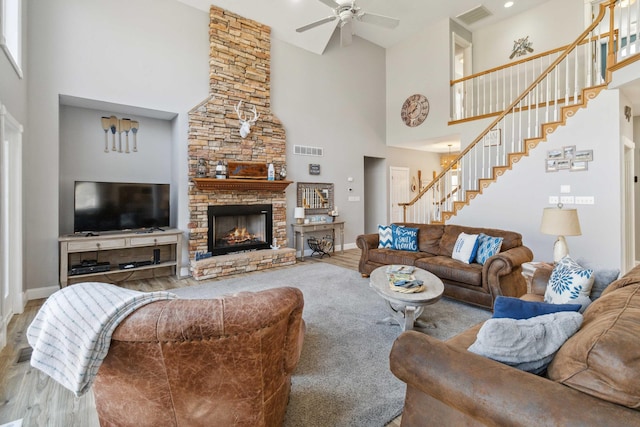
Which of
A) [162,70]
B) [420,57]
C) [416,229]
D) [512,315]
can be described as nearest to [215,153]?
[162,70]

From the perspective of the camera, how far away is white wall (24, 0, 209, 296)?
12.8 feet

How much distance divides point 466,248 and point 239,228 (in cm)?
385

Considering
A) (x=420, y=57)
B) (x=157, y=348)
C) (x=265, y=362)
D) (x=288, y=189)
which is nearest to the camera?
(x=157, y=348)

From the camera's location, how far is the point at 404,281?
110 inches

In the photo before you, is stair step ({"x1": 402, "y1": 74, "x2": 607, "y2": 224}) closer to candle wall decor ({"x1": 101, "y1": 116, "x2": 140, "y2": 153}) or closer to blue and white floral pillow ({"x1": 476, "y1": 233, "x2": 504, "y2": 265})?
blue and white floral pillow ({"x1": 476, "y1": 233, "x2": 504, "y2": 265})

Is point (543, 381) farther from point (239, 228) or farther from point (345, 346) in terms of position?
point (239, 228)

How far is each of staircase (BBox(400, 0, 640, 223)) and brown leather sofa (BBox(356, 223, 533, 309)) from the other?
1568 millimetres

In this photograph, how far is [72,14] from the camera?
4.10 meters

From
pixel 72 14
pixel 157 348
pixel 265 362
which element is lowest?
pixel 265 362

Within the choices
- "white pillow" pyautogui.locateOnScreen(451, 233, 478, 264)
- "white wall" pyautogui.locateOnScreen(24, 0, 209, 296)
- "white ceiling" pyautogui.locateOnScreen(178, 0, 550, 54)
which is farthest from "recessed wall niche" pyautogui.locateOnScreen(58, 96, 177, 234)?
"white pillow" pyautogui.locateOnScreen(451, 233, 478, 264)

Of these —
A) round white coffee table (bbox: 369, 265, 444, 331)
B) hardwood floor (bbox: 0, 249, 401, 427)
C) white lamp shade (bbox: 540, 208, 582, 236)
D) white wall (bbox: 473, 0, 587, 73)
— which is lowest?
hardwood floor (bbox: 0, 249, 401, 427)

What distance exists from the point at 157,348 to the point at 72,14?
5.09 meters

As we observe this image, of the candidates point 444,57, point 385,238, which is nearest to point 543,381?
point 385,238

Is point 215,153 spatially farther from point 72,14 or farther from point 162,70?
point 72,14
